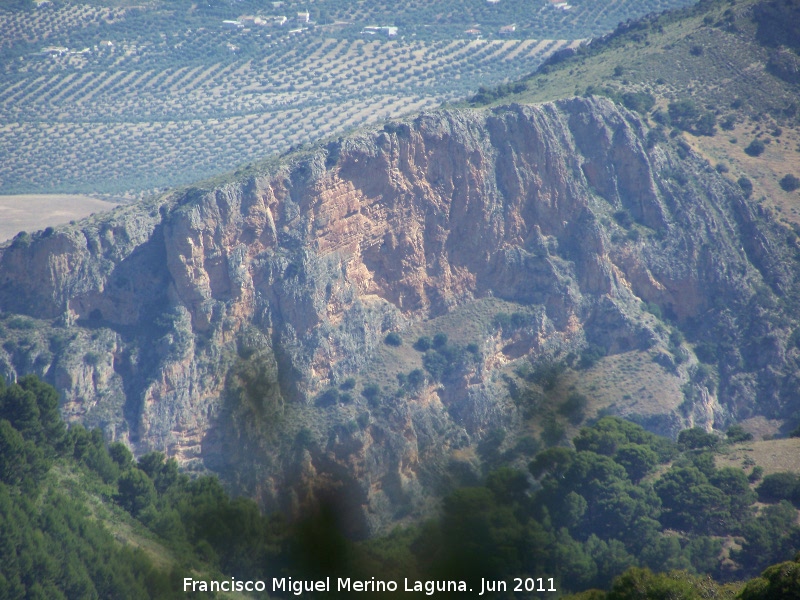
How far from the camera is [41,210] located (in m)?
94.4

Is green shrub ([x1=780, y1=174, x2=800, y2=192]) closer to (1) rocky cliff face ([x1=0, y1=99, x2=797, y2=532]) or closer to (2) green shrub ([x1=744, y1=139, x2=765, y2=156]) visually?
(2) green shrub ([x1=744, y1=139, x2=765, y2=156])

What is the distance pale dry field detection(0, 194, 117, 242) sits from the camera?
89188 millimetres

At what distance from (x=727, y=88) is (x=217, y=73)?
222 feet

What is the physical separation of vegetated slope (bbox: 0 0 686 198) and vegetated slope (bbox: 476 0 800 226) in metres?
33.2

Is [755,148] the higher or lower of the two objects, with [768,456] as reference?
higher

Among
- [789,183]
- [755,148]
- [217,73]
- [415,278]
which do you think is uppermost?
[217,73]

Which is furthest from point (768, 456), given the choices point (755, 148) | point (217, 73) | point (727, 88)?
point (217, 73)

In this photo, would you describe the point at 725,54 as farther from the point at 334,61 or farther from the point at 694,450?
the point at 334,61

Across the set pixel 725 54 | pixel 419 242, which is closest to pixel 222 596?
pixel 419 242

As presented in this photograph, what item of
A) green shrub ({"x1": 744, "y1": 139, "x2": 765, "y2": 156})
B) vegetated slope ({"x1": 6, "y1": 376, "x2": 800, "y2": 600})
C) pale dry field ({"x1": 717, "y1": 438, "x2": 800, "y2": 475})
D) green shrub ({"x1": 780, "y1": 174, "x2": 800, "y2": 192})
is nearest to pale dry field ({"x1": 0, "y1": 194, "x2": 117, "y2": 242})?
vegetated slope ({"x1": 6, "y1": 376, "x2": 800, "y2": 600})

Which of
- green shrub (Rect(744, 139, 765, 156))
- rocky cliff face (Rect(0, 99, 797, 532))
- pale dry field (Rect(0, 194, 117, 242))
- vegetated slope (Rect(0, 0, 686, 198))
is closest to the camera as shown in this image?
rocky cliff face (Rect(0, 99, 797, 532))

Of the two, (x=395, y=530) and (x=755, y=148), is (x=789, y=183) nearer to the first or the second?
(x=755, y=148)

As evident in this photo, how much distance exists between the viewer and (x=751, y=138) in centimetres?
7500

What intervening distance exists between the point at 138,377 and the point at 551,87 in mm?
37857
